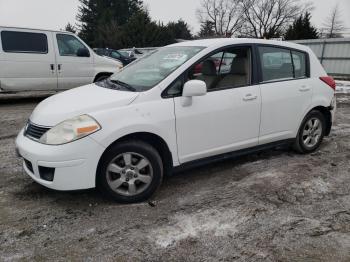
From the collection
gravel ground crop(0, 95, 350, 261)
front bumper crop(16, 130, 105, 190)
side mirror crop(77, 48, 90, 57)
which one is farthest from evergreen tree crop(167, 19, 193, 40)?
front bumper crop(16, 130, 105, 190)

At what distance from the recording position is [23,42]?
838cm

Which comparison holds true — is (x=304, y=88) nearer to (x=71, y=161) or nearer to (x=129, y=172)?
(x=129, y=172)

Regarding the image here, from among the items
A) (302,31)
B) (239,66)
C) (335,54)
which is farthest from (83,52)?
(302,31)

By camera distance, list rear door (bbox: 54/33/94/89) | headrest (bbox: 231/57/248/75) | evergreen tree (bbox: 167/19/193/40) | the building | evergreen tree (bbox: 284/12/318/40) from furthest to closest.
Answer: evergreen tree (bbox: 167/19/193/40), evergreen tree (bbox: 284/12/318/40), the building, rear door (bbox: 54/33/94/89), headrest (bbox: 231/57/248/75)

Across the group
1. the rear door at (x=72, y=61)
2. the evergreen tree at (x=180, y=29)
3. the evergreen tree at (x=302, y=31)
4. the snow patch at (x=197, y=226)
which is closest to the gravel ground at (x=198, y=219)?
the snow patch at (x=197, y=226)

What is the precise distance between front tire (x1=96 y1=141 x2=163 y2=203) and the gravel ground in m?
0.13

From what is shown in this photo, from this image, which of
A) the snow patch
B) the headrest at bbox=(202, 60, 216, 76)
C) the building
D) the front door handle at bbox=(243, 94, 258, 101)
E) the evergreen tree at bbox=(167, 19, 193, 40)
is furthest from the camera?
the evergreen tree at bbox=(167, 19, 193, 40)

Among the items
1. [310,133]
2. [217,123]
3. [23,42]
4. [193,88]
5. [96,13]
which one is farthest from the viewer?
[96,13]

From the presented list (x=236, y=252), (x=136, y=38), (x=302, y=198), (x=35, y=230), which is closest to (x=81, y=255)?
(x=35, y=230)

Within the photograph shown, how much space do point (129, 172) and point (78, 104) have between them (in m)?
0.84

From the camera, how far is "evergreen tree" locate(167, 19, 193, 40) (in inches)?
1871

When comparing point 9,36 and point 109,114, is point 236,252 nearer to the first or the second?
point 109,114

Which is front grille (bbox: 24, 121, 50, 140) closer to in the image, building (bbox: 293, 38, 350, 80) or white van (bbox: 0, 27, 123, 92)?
white van (bbox: 0, 27, 123, 92)

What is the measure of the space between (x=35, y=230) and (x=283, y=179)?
2.75 m
